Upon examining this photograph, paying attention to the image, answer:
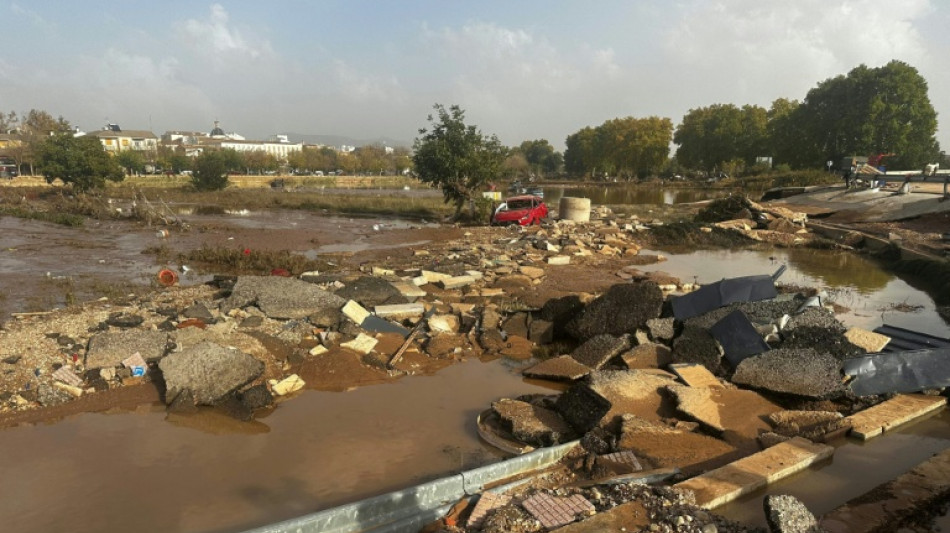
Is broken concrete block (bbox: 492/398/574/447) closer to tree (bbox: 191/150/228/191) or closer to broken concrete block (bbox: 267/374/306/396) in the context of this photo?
broken concrete block (bbox: 267/374/306/396)

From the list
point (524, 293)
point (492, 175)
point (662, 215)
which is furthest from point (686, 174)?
point (524, 293)

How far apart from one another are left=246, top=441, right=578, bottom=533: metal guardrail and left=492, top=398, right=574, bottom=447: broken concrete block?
982 mm

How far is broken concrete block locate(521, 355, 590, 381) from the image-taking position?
23.2 ft

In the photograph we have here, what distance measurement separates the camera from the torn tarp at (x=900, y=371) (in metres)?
6.21

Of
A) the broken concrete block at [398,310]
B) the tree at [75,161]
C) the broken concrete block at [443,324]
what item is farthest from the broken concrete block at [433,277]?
the tree at [75,161]

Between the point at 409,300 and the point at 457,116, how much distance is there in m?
16.9

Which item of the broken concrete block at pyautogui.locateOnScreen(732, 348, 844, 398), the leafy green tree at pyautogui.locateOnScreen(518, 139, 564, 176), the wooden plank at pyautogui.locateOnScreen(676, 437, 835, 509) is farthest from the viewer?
the leafy green tree at pyautogui.locateOnScreen(518, 139, 564, 176)

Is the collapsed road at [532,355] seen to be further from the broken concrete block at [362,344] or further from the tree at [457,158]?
the tree at [457,158]

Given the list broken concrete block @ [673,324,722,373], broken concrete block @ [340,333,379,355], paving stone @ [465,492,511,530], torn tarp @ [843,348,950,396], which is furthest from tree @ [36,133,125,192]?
torn tarp @ [843,348,950,396]

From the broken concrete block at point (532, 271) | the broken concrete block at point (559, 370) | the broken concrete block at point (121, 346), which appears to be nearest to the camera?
the broken concrete block at point (121, 346)

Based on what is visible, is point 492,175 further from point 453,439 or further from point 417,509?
point 417,509

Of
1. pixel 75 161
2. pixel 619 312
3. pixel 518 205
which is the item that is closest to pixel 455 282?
pixel 619 312

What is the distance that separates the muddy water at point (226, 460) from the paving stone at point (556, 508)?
4.80 ft

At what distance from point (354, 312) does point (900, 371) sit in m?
7.76
